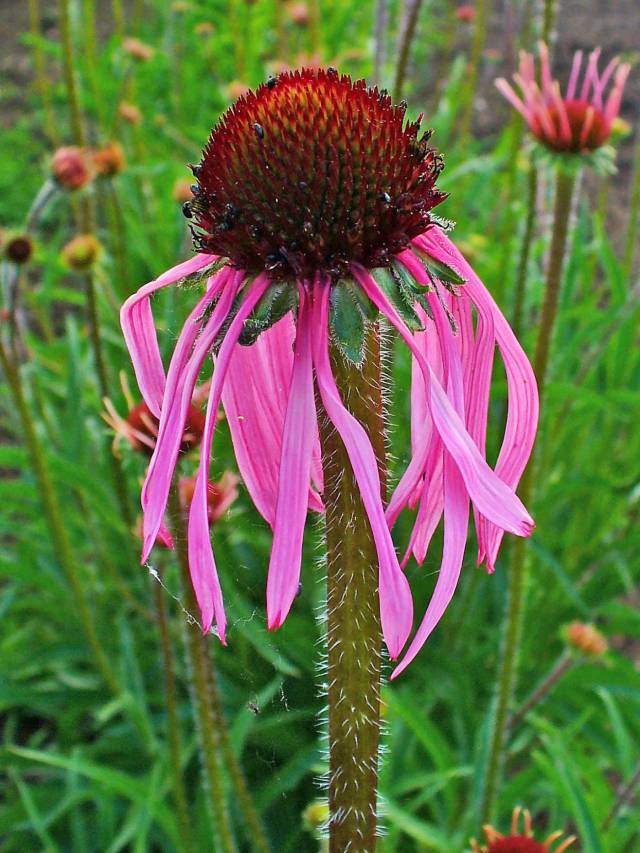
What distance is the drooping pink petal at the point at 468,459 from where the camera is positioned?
1.51 feet

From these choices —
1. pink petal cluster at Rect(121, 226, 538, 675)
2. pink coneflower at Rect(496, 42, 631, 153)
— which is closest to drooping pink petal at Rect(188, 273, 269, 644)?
pink petal cluster at Rect(121, 226, 538, 675)

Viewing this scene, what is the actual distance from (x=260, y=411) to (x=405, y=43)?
3.21 feet

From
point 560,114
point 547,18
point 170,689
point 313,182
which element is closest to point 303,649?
point 170,689

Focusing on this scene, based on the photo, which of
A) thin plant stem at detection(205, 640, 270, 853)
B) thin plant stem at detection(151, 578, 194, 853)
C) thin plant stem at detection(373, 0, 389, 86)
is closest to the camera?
thin plant stem at detection(205, 640, 270, 853)

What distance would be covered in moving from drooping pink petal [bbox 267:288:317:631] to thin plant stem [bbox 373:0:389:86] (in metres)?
1.15

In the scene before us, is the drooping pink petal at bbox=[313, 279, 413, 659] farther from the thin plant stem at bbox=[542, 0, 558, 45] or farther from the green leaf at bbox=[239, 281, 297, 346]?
the thin plant stem at bbox=[542, 0, 558, 45]

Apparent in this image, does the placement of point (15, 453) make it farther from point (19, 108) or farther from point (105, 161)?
point (19, 108)

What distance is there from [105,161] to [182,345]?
114 cm

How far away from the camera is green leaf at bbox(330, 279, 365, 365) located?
48 centimetres

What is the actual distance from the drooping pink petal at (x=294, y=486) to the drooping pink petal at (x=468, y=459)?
49 mm

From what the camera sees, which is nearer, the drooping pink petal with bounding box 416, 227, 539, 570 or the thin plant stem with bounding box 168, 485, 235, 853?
the drooping pink petal with bounding box 416, 227, 539, 570

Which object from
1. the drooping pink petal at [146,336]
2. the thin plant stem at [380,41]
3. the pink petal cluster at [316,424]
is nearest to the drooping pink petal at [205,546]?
the pink petal cluster at [316,424]

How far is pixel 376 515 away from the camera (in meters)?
0.47

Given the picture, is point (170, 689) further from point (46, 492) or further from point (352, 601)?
point (352, 601)
